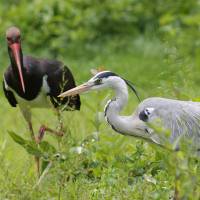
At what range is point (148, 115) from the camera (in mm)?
6840

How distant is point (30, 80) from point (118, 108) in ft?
5.81

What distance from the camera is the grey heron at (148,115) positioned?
6.82 m

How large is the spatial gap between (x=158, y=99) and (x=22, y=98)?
198 centimetres

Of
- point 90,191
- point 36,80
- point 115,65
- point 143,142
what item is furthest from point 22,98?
point 115,65

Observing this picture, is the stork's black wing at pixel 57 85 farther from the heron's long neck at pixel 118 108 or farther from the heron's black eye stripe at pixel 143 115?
the heron's black eye stripe at pixel 143 115

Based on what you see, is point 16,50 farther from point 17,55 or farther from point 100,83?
point 100,83

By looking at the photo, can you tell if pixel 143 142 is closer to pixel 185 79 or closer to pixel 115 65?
pixel 185 79

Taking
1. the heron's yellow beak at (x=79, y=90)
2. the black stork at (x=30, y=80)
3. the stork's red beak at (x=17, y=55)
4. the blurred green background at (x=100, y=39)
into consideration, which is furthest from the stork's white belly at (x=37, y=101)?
the heron's yellow beak at (x=79, y=90)

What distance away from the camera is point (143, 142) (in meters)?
7.17

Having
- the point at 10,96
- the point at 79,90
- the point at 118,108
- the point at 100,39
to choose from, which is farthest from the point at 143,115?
the point at 100,39

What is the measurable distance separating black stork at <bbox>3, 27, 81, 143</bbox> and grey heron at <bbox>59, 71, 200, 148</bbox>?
57.4 inches

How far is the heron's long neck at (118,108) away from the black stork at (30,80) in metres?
1.46

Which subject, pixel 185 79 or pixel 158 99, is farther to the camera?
pixel 185 79

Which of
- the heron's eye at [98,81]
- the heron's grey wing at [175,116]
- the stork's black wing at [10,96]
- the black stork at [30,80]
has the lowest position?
the stork's black wing at [10,96]
